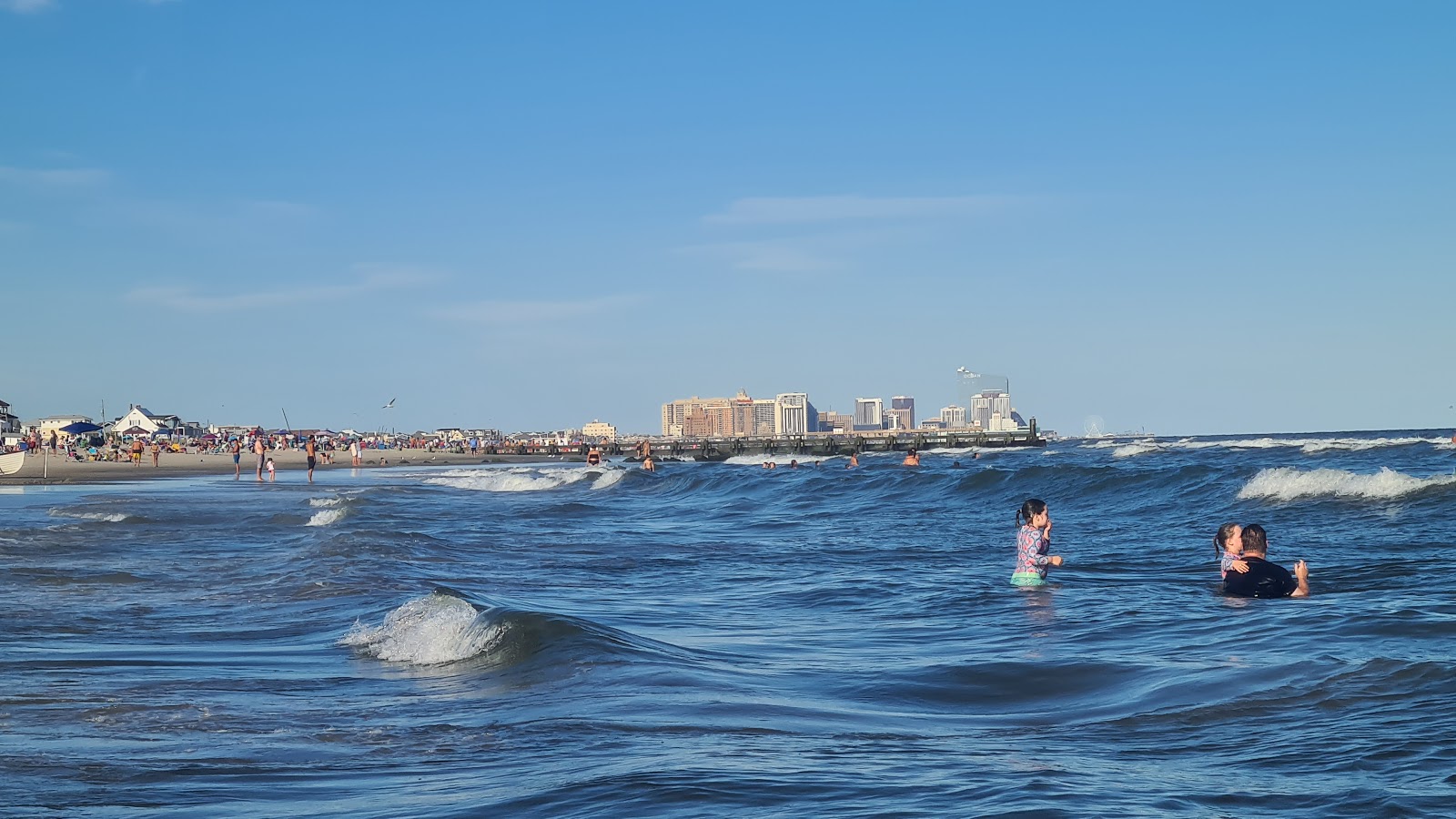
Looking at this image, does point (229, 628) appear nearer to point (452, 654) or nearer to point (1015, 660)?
point (452, 654)

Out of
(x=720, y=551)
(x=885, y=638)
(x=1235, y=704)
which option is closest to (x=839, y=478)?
(x=720, y=551)

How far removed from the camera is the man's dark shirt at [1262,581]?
10.7 metres

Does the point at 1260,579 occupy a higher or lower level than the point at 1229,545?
lower

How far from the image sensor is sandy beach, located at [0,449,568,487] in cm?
5044

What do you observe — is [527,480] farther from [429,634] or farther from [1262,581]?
[1262,581]

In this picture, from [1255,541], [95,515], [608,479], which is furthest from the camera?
[608,479]

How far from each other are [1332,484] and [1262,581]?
48.5ft

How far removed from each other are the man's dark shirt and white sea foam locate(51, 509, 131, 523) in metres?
20.6

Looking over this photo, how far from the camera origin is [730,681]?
7.91m

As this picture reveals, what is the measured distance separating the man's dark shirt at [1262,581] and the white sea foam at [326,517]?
17451mm

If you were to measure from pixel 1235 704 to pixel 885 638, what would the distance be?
11.7 feet

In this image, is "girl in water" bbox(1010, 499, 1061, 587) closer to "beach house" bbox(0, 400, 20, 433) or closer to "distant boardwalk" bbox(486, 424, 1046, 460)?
"distant boardwalk" bbox(486, 424, 1046, 460)

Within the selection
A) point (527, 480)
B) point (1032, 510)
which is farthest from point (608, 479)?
point (1032, 510)

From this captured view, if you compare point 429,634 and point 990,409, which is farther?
point 990,409
